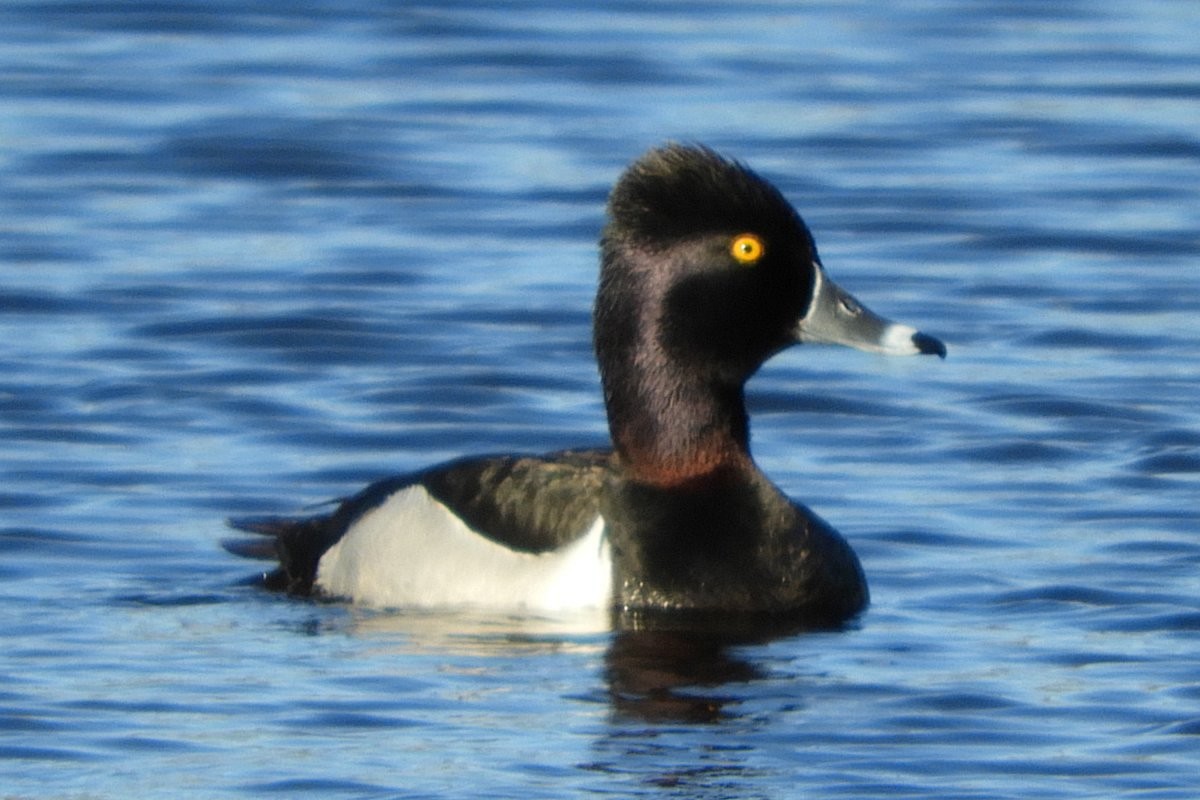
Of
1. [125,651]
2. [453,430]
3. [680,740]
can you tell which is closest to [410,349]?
[453,430]

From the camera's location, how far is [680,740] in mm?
7352

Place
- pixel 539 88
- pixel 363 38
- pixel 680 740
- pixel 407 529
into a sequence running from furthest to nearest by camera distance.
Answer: pixel 363 38
pixel 539 88
pixel 407 529
pixel 680 740

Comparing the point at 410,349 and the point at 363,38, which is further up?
the point at 363,38

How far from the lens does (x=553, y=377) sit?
11656mm

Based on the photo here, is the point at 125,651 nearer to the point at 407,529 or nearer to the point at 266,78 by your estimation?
the point at 407,529

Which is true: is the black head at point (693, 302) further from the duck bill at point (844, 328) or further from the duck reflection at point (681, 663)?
the duck reflection at point (681, 663)

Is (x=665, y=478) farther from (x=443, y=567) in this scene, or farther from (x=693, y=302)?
(x=443, y=567)

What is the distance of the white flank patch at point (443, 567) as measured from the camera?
336 inches

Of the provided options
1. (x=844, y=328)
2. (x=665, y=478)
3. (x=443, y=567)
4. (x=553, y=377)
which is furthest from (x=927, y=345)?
(x=553, y=377)

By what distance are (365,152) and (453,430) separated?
172 inches

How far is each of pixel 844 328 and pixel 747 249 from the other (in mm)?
474

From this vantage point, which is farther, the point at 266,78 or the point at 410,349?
the point at 266,78

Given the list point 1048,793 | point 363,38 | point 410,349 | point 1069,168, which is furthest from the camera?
point 363,38

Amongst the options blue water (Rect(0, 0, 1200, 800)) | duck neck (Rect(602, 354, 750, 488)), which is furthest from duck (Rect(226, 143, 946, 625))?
blue water (Rect(0, 0, 1200, 800))
